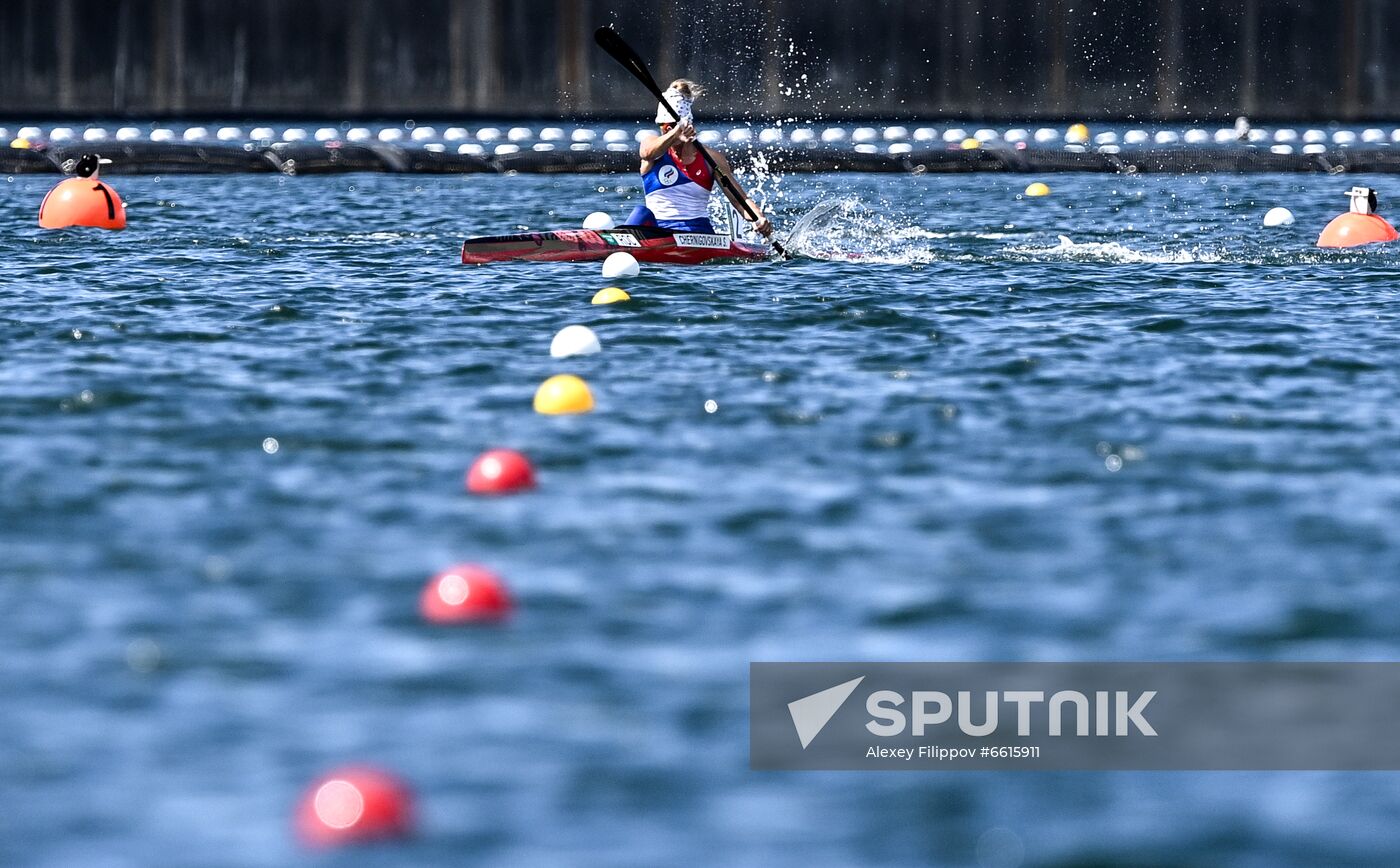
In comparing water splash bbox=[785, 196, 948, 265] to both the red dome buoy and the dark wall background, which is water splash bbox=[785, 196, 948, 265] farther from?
the dark wall background

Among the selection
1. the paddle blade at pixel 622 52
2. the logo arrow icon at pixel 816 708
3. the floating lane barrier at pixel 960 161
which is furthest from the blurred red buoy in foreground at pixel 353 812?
the floating lane barrier at pixel 960 161

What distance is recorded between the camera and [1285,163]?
26.1 meters

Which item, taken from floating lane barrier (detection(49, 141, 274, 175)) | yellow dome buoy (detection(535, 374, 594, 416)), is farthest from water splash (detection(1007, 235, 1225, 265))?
floating lane barrier (detection(49, 141, 274, 175))

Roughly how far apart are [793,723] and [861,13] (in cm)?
2655

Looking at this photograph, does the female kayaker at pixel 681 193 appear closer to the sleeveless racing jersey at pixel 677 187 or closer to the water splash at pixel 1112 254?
the sleeveless racing jersey at pixel 677 187

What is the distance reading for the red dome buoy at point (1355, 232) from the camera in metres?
17.2

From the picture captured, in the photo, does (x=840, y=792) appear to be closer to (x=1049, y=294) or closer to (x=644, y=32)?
(x=1049, y=294)

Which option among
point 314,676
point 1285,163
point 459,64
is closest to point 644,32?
point 459,64

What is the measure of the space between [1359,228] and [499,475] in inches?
466

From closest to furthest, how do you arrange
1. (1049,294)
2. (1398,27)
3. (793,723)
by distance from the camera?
1. (793,723)
2. (1049,294)
3. (1398,27)

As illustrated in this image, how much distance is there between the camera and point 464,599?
6.24 meters

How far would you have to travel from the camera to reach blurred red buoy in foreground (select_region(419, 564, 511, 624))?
624 centimetres

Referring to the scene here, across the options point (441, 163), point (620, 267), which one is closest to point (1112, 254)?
point (620, 267)

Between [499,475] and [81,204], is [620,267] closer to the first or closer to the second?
[81,204]
